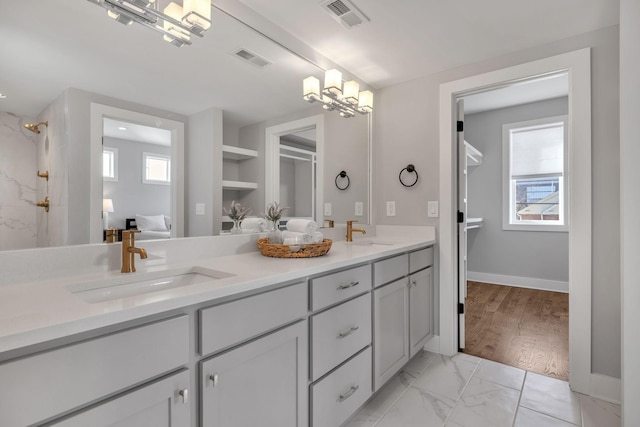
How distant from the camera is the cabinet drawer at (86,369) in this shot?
2.15ft

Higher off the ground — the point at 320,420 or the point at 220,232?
the point at 220,232

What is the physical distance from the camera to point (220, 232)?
5.45ft

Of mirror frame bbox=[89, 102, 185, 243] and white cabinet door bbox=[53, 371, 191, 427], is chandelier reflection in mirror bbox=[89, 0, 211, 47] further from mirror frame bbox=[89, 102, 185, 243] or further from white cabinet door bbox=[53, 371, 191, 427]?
white cabinet door bbox=[53, 371, 191, 427]

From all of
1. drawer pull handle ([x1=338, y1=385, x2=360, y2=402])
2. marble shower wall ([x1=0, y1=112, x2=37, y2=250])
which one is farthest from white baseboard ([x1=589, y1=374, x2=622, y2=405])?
marble shower wall ([x1=0, y1=112, x2=37, y2=250])

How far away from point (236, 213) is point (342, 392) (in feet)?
3.41

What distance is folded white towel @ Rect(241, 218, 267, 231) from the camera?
178cm

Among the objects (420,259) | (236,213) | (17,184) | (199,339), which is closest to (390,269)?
(420,259)

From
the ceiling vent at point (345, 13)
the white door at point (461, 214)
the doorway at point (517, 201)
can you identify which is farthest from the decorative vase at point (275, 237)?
the doorway at point (517, 201)

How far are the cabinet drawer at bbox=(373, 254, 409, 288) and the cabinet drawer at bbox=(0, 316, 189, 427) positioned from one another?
109 cm

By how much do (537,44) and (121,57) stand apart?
7.96ft

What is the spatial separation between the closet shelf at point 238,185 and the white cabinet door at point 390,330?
35.2 inches

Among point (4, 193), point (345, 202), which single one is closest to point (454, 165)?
point (345, 202)

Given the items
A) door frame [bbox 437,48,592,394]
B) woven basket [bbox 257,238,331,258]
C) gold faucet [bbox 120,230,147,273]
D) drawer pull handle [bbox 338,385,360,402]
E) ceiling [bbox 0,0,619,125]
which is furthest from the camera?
door frame [bbox 437,48,592,394]

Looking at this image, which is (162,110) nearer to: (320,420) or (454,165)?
(320,420)
